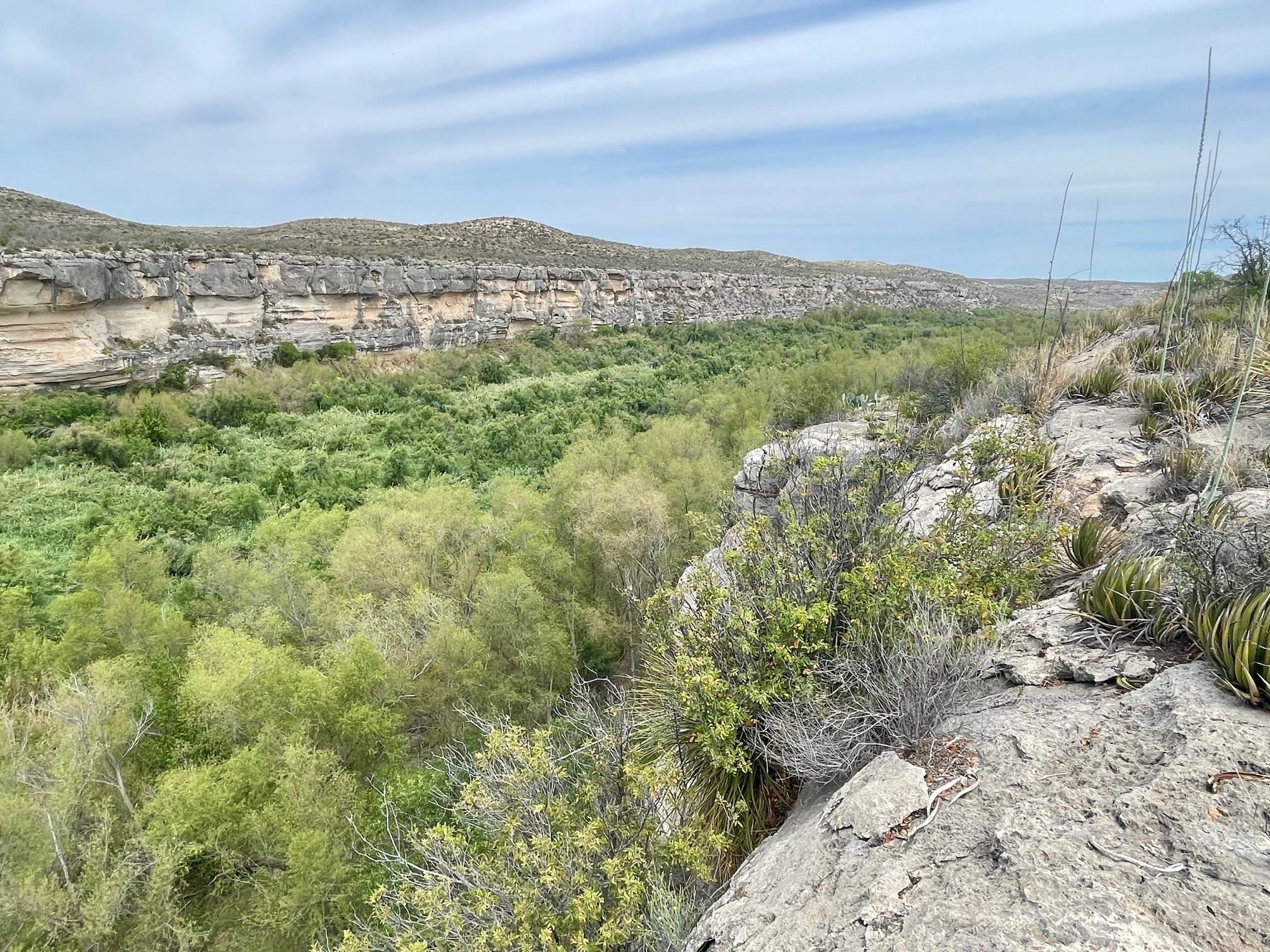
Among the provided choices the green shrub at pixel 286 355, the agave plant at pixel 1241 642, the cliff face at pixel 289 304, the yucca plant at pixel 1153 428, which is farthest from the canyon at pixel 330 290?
the agave plant at pixel 1241 642

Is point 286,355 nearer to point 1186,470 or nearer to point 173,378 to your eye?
point 173,378

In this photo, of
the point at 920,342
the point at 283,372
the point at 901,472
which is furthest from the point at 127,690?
the point at 920,342

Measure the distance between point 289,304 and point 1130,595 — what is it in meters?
39.2

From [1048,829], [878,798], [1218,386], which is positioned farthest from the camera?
[1218,386]

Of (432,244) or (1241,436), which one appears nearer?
(1241,436)

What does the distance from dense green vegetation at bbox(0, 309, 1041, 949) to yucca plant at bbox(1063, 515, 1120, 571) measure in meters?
0.74

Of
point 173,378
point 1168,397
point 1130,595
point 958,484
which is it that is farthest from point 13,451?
point 1168,397

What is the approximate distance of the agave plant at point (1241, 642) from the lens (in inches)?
114

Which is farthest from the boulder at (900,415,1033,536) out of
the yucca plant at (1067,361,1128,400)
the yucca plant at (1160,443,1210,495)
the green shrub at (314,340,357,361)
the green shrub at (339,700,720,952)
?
the green shrub at (314,340,357,361)

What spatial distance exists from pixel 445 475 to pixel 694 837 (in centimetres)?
1892

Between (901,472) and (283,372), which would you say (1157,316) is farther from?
(283,372)

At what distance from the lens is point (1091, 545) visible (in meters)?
5.04

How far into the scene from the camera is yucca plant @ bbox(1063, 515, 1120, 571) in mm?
5020

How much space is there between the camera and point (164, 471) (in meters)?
21.6
